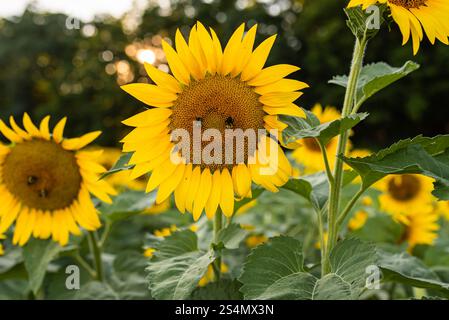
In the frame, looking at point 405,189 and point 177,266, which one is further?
point 405,189

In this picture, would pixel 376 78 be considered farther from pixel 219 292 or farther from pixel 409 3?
pixel 219 292

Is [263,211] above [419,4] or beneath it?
above

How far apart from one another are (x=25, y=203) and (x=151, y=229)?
149 cm

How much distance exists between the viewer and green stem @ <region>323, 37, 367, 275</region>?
1.21 metres

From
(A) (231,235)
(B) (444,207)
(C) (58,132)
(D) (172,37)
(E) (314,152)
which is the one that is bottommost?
(A) (231,235)

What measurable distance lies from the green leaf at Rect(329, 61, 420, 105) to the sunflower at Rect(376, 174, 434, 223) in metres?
1.22

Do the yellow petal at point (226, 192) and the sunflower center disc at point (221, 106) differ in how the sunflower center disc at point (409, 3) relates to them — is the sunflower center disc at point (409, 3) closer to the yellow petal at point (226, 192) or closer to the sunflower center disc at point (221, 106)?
the sunflower center disc at point (221, 106)

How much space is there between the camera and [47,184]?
65.3 inches

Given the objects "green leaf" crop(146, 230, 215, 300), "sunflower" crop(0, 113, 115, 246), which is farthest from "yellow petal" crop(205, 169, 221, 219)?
"sunflower" crop(0, 113, 115, 246)

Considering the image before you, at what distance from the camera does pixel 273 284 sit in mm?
1156

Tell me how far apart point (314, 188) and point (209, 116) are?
0.41 m

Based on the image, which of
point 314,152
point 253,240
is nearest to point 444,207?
Result: point 314,152

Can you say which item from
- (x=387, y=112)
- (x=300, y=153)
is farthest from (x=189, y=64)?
(x=387, y=112)

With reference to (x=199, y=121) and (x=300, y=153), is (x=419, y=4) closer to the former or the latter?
(x=199, y=121)
